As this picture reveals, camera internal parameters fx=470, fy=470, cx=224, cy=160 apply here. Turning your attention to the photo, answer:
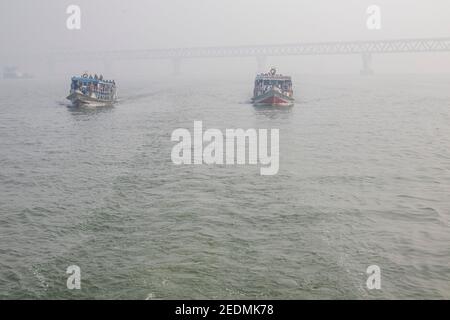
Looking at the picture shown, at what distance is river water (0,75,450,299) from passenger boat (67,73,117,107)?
21.5m

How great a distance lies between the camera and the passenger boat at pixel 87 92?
53.2 metres

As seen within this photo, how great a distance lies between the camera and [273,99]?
5541cm

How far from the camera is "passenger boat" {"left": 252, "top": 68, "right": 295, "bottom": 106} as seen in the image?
181ft

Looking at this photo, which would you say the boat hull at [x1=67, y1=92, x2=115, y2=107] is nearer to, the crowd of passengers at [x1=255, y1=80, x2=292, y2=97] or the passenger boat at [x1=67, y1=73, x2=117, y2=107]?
the passenger boat at [x1=67, y1=73, x2=117, y2=107]

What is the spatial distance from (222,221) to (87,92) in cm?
4175

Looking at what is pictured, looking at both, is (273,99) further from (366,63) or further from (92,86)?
(366,63)

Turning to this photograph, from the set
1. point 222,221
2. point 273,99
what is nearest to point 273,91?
point 273,99
